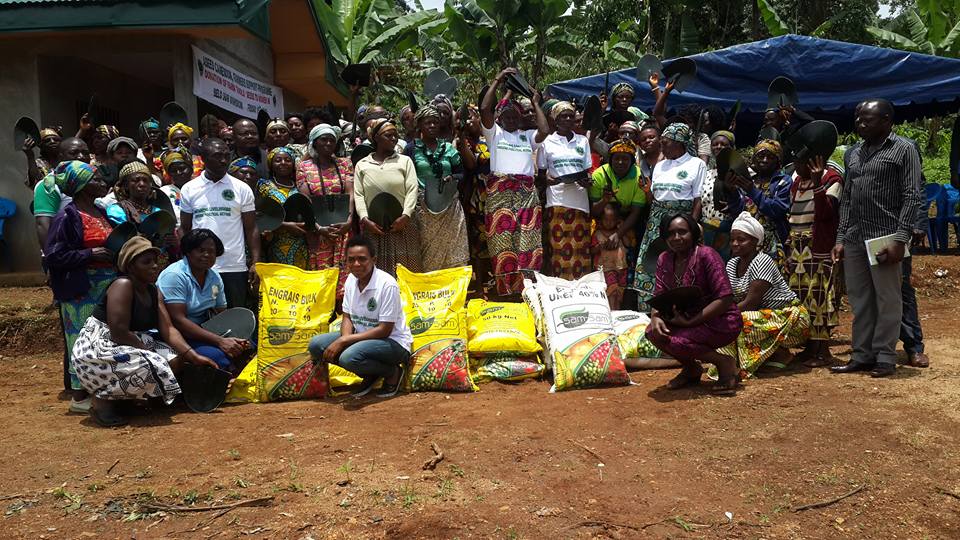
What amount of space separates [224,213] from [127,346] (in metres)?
1.30

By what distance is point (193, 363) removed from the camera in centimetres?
477

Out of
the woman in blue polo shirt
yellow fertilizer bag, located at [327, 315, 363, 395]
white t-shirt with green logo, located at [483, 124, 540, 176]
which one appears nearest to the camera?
the woman in blue polo shirt

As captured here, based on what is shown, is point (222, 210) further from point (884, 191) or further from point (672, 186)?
point (884, 191)

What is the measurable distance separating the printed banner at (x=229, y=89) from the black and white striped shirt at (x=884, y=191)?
708 cm

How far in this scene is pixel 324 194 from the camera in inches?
237

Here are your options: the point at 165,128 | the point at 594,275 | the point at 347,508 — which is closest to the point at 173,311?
the point at 347,508

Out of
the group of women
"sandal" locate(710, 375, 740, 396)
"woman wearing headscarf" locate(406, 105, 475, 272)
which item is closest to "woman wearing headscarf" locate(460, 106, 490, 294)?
the group of women

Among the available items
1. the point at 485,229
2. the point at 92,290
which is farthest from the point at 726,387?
the point at 92,290

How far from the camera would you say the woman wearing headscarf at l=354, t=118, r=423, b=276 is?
585 cm

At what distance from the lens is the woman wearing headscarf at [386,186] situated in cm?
585

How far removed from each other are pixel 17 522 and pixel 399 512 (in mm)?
1630

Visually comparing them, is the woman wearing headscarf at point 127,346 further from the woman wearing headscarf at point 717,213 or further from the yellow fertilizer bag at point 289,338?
the woman wearing headscarf at point 717,213

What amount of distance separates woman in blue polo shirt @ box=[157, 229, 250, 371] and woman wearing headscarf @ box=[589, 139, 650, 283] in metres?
3.08

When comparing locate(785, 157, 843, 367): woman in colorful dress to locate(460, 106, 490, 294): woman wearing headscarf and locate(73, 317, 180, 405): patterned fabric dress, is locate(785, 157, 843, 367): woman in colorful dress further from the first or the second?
locate(73, 317, 180, 405): patterned fabric dress
